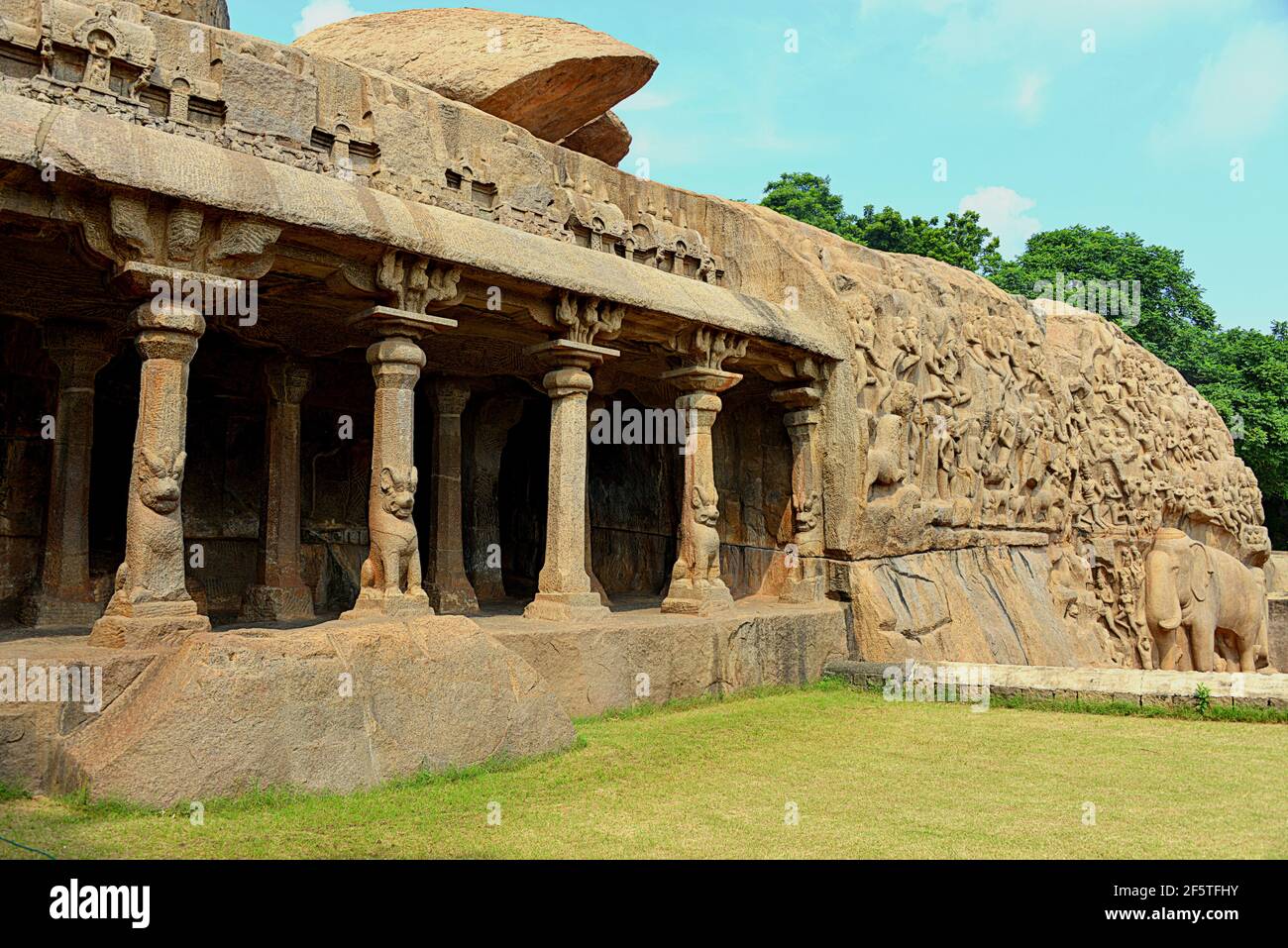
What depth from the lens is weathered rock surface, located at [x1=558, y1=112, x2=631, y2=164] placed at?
41.7ft

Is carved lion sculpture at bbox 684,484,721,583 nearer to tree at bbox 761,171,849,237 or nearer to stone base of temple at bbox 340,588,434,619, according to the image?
stone base of temple at bbox 340,588,434,619

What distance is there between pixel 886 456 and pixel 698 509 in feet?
9.01

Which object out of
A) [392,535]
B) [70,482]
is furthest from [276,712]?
[70,482]

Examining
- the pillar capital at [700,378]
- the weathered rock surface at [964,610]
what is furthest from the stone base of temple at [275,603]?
the weathered rock surface at [964,610]

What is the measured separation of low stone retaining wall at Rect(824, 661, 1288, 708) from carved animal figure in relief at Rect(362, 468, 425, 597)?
4859 millimetres

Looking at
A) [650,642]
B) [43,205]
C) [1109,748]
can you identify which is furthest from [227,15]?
[1109,748]

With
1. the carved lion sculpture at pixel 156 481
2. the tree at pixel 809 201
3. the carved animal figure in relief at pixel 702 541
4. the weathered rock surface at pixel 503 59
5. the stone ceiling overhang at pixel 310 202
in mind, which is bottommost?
the carved animal figure in relief at pixel 702 541

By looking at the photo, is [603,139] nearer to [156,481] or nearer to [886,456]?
[886,456]

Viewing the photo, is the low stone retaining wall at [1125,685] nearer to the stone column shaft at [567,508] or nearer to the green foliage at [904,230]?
the stone column shaft at [567,508]

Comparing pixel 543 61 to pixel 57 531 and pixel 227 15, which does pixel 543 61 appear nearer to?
pixel 227 15

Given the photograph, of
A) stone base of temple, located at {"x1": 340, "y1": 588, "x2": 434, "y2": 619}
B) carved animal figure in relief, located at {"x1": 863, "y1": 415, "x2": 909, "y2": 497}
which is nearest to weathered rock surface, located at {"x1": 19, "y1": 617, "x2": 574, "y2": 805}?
stone base of temple, located at {"x1": 340, "y1": 588, "x2": 434, "y2": 619}

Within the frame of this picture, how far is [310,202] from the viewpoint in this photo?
268 inches

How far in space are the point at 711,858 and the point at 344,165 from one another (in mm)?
5709

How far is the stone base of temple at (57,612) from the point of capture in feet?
27.2
